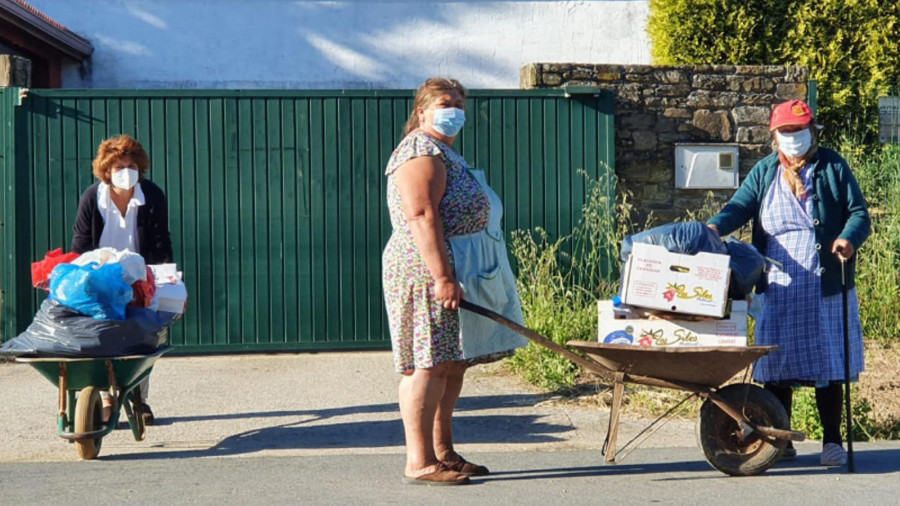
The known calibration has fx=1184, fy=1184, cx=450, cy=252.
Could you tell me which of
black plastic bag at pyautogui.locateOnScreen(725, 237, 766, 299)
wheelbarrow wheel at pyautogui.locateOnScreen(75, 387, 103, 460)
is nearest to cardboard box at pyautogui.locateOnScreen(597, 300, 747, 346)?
black plastic bag at pyautogui.locateOnScreen(725, 237, 766, 299)

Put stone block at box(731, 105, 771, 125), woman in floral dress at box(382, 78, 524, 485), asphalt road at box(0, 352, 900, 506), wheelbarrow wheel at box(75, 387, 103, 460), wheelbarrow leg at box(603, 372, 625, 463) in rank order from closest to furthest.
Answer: woman in floral dress at box(382, 78, 524, 485), asphalt road at box(0, 352, 900, 506), wheelbarrow leg at box(603, 372, 625, 463), wheelbarrow wheel at box(75, 387, 103, 460), stone block at box(731, 105, 771, 125)

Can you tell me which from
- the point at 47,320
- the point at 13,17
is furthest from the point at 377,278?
the point at 13,17

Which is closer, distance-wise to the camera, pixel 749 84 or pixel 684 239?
pixel 684 239

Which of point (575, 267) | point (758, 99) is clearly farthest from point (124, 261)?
point (758, 99)

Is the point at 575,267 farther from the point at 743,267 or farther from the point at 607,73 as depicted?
the point at 743,267

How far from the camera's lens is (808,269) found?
587 cm

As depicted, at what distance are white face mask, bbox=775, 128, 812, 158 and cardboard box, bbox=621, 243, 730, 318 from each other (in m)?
0.78

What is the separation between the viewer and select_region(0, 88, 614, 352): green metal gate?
9180 mm

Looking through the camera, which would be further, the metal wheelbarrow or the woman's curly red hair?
the woman's curly red hair

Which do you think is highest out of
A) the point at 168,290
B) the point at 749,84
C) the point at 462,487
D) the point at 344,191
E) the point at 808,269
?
the point at 749,84

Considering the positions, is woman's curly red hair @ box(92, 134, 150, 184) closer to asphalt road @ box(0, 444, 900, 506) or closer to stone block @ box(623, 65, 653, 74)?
asphalt road @ box(0, 444, 900, 506)

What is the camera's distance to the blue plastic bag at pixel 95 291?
5.94m

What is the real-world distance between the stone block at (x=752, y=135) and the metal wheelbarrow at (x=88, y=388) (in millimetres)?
5536

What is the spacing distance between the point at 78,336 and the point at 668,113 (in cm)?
548
